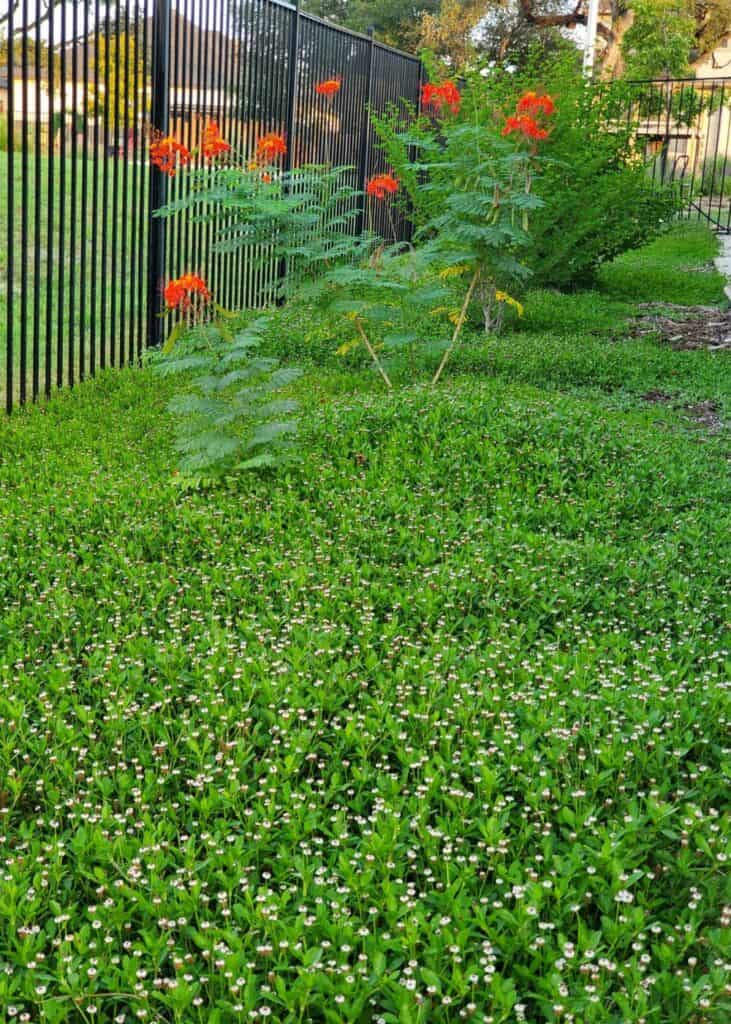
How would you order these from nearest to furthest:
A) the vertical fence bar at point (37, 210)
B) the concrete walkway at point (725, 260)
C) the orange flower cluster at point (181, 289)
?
the orange flower cluster at point (181, 289), the vertical fence bar at point (37, 210), the concrete walkway at point (725, 260)

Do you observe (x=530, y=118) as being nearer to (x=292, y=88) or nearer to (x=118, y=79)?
(x=118, y=79)

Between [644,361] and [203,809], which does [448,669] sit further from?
[644,361]

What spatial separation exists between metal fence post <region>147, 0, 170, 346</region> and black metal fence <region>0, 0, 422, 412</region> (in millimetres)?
12

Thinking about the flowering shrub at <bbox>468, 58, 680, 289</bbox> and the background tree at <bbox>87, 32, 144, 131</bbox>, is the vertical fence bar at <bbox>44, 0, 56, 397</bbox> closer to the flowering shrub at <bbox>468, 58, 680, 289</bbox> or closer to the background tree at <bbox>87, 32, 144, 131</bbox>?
the background tree at <bbox>87, 32, 144, 131</bbox>

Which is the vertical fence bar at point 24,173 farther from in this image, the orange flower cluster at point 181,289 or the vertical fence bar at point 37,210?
the orange flower cluster at point 181,289

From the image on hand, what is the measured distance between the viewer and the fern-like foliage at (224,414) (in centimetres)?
561

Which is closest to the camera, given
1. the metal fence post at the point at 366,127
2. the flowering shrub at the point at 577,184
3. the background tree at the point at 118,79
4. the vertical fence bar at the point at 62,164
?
the vertical fence bar at the point at 62,164

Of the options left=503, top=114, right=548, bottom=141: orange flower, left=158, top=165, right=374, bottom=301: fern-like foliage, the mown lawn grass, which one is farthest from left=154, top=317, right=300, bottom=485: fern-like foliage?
left=503, top=114, right=548, bottom=141: orange flower

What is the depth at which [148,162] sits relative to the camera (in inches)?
338

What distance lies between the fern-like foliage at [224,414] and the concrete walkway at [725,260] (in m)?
9.07

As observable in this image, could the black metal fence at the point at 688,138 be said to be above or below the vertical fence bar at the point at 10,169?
above

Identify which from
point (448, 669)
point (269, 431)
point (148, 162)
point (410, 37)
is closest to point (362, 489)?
point (269, 431)

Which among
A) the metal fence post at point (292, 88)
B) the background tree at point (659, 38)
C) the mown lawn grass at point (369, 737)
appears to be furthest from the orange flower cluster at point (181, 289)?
A: the background tree at point (659, 38)

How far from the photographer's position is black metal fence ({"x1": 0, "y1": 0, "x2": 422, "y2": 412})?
707cm
